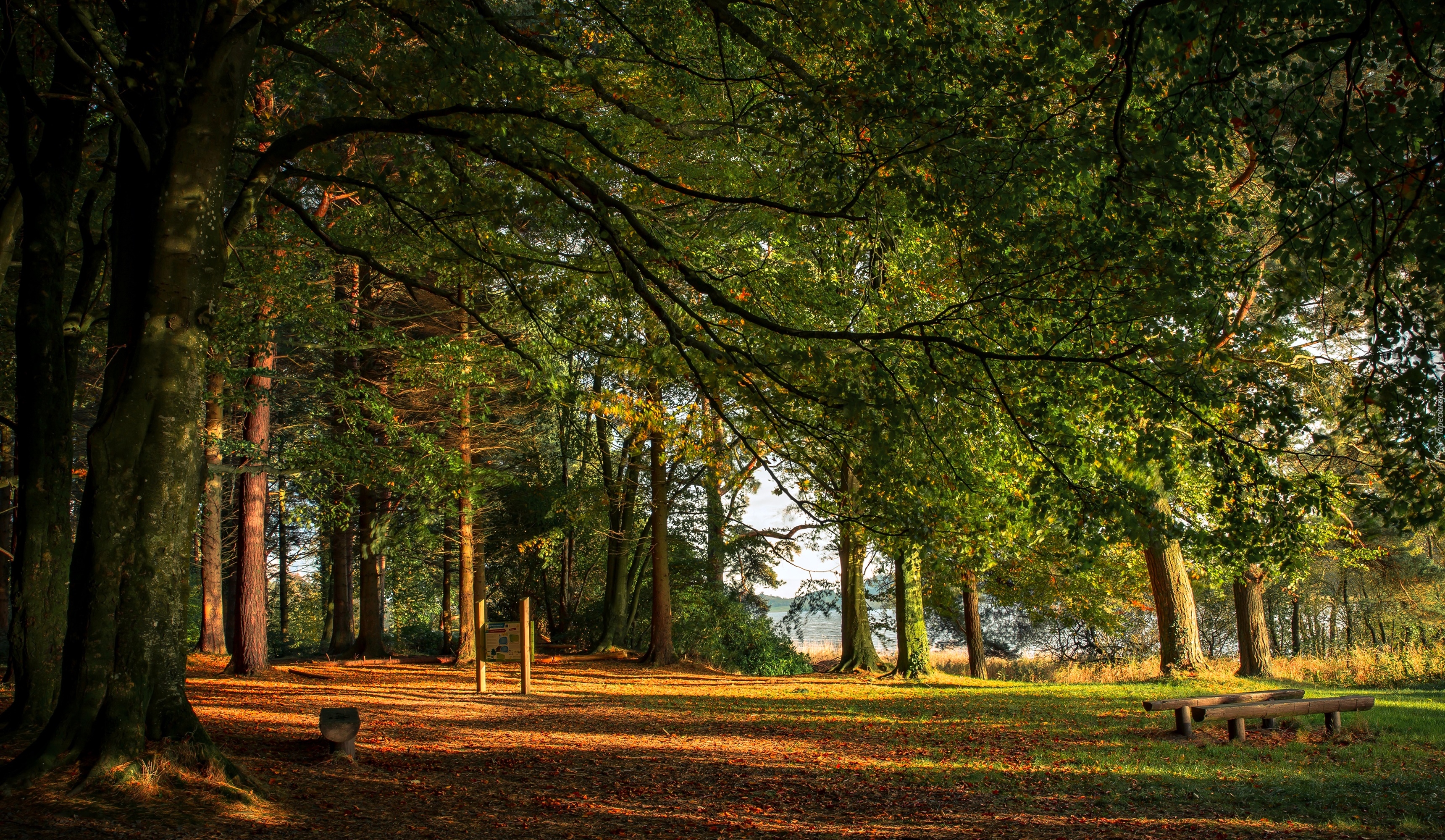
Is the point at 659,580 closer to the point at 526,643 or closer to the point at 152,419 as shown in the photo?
the point at 526,643

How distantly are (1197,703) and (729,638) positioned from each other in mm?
14371

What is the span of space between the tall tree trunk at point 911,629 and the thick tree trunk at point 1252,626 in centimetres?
568

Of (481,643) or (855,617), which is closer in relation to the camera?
(481,643)

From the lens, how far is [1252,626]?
18.2 metres

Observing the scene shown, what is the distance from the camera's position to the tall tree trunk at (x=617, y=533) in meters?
21.7

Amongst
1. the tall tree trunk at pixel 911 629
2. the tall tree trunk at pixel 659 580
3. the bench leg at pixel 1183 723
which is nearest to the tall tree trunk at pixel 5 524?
the tall tree trunk at pixel 659 580

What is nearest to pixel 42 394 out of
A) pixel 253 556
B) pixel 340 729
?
pixel 340 729

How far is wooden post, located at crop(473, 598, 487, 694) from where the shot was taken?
1417cm

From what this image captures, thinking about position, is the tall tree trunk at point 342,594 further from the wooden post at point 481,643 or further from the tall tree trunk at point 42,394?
the tall tree trunk at point 42,394

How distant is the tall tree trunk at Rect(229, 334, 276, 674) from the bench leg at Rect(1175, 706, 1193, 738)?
12650 mm

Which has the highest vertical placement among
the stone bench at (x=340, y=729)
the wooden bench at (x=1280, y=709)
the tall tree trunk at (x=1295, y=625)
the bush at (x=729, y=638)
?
the stone bench at (x=340, y=729)

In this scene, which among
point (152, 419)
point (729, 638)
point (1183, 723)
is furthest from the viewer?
point (729, 638)

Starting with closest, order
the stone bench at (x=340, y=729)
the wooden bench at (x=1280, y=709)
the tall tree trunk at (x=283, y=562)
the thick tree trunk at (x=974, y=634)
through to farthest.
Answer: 1. the stone bench at (x=340, y=729)
2. the wooden bench at (x=1280, y=709)
3. the thick tree trunk at (x=974, y=634)
4. the tall tree trunk at (x=283, y=562)

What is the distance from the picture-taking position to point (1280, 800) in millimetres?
6934
